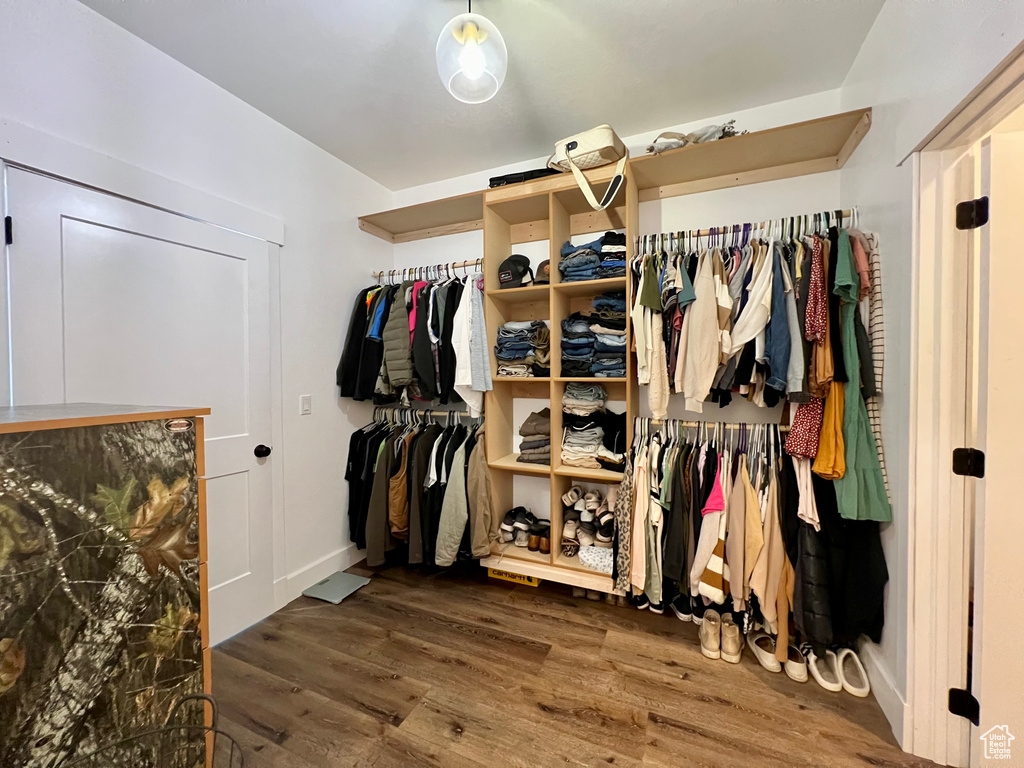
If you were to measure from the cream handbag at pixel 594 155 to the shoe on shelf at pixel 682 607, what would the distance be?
2044 millimetres

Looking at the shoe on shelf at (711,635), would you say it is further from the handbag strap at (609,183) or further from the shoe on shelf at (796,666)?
the handbag strap at (609,183)

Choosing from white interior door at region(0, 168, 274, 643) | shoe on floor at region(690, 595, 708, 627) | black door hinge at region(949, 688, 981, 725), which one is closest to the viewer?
black door hinge at region(949, 688, 981, 725)

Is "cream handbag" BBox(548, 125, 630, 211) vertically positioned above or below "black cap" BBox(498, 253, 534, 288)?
above

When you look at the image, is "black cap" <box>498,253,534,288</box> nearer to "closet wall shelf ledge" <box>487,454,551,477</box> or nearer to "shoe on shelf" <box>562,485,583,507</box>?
"closet wall shelf ledge" <box>487,454,551,477</box>

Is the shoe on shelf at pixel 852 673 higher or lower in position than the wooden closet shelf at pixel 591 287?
lower

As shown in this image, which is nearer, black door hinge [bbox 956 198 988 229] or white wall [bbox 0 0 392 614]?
black door hinge [bbox 956 198 988 229]

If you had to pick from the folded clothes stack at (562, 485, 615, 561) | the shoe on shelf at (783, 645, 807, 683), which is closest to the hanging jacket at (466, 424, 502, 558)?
the folded clothes stack at (562, 485, 615, 561)

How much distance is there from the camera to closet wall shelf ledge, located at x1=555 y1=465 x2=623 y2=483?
6.29 feet

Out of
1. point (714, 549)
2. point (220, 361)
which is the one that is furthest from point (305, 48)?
point (714, 549)

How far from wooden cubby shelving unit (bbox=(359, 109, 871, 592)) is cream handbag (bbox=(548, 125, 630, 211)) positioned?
0.19 ft

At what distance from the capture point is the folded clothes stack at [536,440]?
2219mm

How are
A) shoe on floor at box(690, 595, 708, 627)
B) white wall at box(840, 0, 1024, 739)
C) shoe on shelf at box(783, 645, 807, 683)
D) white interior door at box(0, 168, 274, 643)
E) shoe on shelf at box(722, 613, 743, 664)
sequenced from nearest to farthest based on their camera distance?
A: white wall at box(840, 0, 1024, 739), white interior door at box(0, 168, 274, 643), shoe on shelf at box(783, 645, 807, 683), shoe on shelf at box(722, 613, 743, 664), shoe on floor at box(690, 595, 708, 627)

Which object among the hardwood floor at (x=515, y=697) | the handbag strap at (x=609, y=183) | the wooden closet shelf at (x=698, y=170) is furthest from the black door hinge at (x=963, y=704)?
the handbag strap at (x=609, y=183)

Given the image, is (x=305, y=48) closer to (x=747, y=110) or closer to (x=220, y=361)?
(x=220, y=361)
